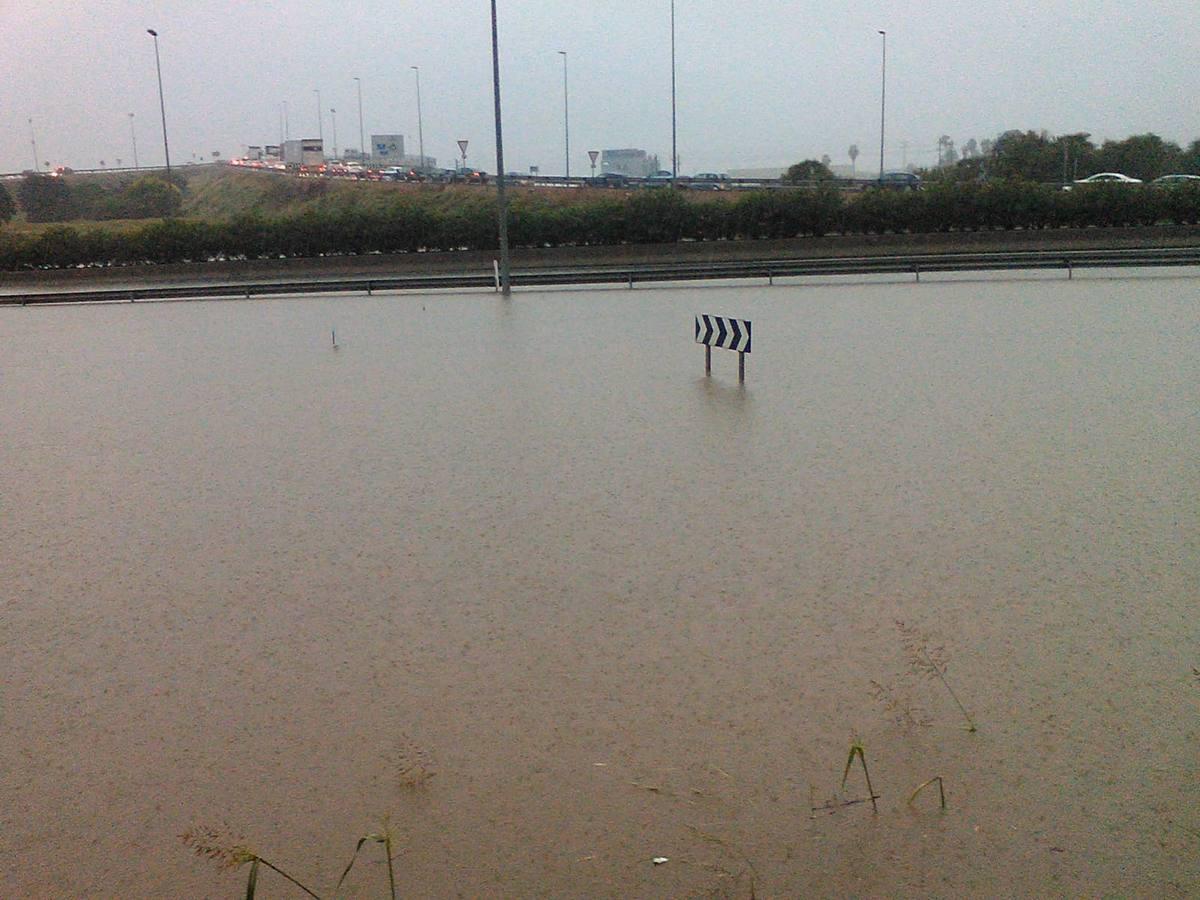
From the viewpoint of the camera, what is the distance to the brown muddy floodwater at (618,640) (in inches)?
187

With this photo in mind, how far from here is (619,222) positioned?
45.2 meters

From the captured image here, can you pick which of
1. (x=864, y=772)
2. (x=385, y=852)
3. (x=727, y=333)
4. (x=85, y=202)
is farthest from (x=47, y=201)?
(x=864, y=772)

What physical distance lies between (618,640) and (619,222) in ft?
130

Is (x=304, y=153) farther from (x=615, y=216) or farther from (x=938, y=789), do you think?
(x=938, y=789)

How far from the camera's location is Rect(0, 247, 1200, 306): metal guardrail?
3372cm

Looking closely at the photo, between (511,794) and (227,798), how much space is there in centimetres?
128

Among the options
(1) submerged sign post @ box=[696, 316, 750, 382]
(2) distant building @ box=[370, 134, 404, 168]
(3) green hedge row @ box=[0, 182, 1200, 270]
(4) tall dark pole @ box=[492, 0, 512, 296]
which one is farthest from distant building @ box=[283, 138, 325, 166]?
(1) submerged sign post @ box=[696, 316, 750, 382]

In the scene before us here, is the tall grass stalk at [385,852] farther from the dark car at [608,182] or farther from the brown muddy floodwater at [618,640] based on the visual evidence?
the dark car at [608,182]

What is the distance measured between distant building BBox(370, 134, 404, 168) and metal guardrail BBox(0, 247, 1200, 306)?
2320 inches

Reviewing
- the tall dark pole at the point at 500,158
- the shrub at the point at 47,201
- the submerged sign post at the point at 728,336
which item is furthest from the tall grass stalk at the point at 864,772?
the shrub at the point at 47,201

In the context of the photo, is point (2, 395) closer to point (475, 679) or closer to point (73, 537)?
point (73, 537)

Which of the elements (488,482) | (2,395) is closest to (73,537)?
(488,482)

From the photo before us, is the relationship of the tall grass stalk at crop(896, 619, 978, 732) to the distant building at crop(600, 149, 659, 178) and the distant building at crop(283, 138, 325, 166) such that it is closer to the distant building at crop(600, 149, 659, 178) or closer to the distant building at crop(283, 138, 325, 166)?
the distant building at crop(283, 138, 325, 166)

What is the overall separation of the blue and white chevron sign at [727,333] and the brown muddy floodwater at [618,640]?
80cm
